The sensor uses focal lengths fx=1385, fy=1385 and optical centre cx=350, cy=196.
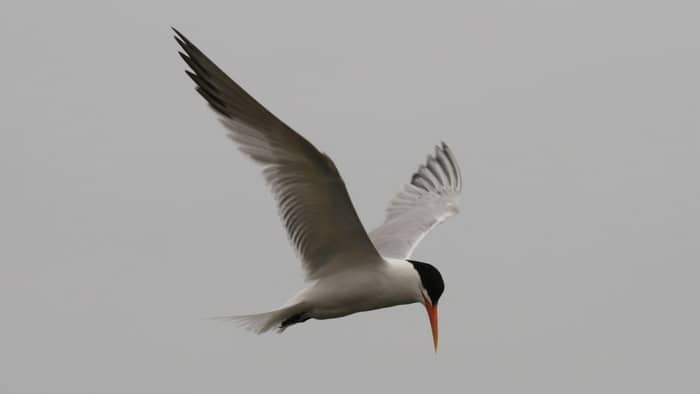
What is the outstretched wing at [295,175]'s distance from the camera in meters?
9.25

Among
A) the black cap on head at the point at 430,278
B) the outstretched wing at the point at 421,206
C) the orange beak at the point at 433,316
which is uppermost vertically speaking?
the outstretched wing at the point at 421,206

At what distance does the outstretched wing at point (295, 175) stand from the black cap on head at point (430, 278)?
1.41ft

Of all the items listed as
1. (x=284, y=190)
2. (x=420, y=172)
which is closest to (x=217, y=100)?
(x=284, y=190)

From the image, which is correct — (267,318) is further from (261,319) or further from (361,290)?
(361,290)

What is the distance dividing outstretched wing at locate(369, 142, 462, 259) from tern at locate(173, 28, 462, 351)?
0.23ft

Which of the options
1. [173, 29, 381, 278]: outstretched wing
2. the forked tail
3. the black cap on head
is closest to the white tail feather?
the forked tail

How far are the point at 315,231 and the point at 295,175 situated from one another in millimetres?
709

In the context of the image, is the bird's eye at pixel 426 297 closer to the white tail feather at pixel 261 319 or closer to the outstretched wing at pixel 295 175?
the outstretched wing at pixel 295 175

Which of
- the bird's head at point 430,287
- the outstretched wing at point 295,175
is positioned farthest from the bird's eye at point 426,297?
the outstretched wing at point 295,175

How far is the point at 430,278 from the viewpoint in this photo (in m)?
10.8

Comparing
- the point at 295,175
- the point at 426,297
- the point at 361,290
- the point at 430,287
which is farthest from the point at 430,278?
the point at 295,175

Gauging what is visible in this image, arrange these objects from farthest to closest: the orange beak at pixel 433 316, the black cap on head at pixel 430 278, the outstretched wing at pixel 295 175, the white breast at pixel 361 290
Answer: the orange beak at pixel 433 316
the black cap on head at pixel 430 278
the white breast at pixel 361 290
the outstretched wing at pixel 295 175

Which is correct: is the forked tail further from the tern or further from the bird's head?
the bird's head

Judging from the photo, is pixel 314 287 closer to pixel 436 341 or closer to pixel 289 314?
pixel 289 314
